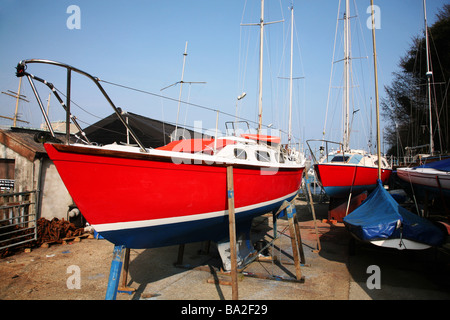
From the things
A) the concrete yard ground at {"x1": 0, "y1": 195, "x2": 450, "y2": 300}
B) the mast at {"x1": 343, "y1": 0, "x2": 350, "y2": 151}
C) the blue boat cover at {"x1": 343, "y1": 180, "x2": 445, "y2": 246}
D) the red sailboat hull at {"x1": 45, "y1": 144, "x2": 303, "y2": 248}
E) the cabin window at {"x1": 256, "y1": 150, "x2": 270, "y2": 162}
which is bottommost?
the concrete yard ground at {"x1": 0, "y1": 195, "x2": 450, "y2": 300}

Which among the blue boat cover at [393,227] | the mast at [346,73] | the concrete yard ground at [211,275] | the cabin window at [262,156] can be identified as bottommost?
the concrete yard ground at [211,275]

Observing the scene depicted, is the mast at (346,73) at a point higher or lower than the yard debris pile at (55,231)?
higher

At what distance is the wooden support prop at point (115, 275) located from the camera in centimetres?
320

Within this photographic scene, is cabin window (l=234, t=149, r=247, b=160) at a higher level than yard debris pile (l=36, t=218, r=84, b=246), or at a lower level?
higher

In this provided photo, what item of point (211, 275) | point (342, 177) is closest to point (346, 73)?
point (342, 177)

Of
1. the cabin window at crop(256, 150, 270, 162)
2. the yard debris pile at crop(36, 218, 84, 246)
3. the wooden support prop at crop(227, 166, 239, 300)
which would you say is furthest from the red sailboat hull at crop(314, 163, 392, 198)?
the yard debris pile at crop(36, 218, 84, 246)

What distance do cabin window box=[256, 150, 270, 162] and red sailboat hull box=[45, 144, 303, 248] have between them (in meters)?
1.16

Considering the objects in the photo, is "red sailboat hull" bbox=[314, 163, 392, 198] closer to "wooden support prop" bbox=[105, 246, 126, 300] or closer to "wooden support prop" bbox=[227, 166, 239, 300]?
"wooden support prop" bbox=[227, 166, 239, 300]

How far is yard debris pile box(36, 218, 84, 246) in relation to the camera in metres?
6.59

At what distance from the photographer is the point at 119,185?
→ 3.13 metres

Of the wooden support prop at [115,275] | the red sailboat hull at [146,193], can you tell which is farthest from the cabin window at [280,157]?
the wooden support prop at [115,275]

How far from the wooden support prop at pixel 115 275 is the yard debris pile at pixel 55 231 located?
436 cm

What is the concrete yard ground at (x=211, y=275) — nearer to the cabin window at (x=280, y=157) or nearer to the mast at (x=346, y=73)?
the cabin window at (x=280, y=157)

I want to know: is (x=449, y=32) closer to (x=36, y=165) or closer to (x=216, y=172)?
(x=216, y=172)
